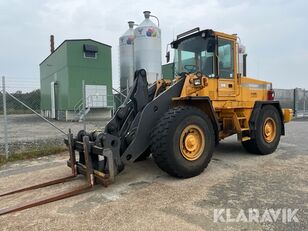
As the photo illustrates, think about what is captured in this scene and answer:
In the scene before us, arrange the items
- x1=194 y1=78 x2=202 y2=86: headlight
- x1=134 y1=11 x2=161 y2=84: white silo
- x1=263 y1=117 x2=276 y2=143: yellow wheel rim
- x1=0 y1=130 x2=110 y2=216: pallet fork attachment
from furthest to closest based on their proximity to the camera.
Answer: x1=134 y1=11 x2=161 y2=84: white silo, x1=263 y1=117 x2=276 y2=143: yellow wheel rim, x1=194 y1=78 x2=202 y2=86: headlight, x1=0 y1=130 x2=110 y2=216: pallet fork attachment

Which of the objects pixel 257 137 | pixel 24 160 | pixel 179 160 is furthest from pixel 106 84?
pixel 179 160

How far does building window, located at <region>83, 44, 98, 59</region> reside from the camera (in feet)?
69.8

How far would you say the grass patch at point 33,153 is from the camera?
7367 millimetres

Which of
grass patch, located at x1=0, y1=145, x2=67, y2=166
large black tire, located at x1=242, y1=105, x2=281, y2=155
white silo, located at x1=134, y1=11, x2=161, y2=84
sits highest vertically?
white silo, located at x1=134, y1=11, x2=161, y2=84

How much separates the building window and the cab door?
16432 millimetres

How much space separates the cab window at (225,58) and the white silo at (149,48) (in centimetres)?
802

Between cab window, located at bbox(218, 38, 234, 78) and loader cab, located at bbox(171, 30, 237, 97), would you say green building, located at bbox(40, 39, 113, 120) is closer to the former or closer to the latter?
loader cab, located at bbox(171, 30, 237, 97)

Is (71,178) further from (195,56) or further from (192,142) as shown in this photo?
(195,56)

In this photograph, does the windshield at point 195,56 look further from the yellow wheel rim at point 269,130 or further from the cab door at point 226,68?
the yellow wheel rim at point 269,130

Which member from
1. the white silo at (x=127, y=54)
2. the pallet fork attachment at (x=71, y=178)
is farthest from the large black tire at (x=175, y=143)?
the white silo at (x=127, y=54)

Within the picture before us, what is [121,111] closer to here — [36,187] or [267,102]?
[36,187]

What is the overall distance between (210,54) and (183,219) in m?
3.64

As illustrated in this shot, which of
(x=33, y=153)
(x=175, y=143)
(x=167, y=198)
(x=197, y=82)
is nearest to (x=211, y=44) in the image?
(x=197, y=82)

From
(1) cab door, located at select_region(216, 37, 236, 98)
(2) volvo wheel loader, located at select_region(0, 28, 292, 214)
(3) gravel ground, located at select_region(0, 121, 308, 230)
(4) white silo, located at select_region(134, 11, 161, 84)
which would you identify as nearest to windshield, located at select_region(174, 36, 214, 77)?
(2) volvo wheel loader, located at select_region(0, 28, 292, 214)
